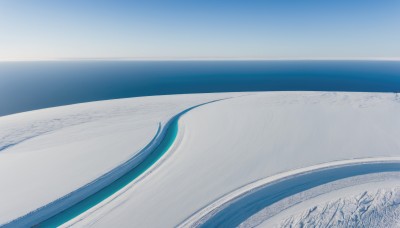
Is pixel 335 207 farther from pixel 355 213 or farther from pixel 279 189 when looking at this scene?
pixel 279 189

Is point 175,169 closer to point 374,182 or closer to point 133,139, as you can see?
point 133,139

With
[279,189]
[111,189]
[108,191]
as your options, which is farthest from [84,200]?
[279,189]

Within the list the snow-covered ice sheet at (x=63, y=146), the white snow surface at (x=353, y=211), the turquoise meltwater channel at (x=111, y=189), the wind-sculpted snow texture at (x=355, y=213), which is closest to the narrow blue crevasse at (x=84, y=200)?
the turquoise meltwater channel at (x=111, y=189)

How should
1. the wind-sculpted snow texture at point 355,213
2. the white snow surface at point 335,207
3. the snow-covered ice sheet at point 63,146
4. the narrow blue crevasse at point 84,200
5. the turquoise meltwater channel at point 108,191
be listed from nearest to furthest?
Result: the wind-sculpted snow texture at point 355,213 < the white snow surface at point 335,207 < the narrow blue crevasse at point 84,200 < the turquoise meltwater channel at point 108,191 < the snow-covered ice sheet at point 63,146

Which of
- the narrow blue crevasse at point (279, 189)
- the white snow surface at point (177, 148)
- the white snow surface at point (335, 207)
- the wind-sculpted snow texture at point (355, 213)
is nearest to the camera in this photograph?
the wind-sculpted snow texture at point (355, 213)

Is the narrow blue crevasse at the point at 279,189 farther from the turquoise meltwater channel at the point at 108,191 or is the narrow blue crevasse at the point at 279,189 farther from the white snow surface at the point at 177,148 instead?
the turquoise meltwater channel at the point at 108,191

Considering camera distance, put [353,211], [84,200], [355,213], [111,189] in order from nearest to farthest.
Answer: [355,213] → [353,211] → [84,200] → [111,189]

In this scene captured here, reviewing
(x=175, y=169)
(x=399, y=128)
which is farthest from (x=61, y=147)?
(x=399, y=128)
